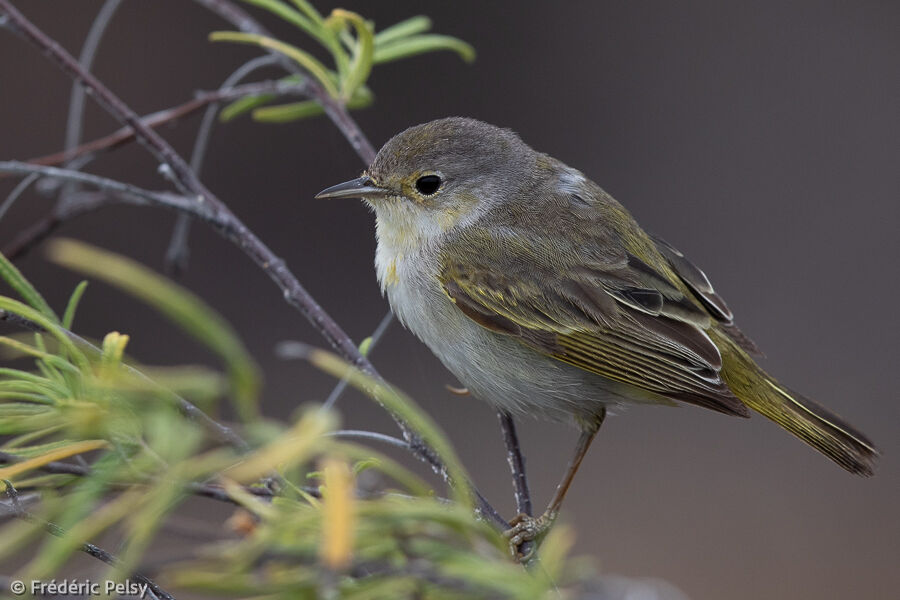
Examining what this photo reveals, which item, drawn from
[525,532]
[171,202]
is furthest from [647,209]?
[171,202]

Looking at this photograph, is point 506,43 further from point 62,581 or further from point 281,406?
point 62,581

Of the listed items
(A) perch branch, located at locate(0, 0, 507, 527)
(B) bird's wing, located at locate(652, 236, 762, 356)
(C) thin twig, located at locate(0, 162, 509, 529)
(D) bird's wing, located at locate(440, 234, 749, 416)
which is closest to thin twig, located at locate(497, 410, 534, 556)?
(C) thin twig, located at locate(0, 162, 509, 529)

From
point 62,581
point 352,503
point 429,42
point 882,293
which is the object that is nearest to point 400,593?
point 352,503

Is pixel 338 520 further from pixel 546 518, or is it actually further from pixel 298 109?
pixel 298 109

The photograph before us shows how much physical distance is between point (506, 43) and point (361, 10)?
1.22 meters

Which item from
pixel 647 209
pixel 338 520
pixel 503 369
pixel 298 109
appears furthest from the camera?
pixel 647 209

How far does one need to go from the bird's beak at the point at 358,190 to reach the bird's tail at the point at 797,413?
4.01 ft

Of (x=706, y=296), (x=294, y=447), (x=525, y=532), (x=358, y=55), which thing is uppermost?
(x=358, y=55)

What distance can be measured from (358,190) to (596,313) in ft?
2.88

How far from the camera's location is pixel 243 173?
23.5ft

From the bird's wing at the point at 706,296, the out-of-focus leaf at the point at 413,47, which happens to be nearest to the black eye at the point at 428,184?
the out-of-focus leaf at the point at 413,47

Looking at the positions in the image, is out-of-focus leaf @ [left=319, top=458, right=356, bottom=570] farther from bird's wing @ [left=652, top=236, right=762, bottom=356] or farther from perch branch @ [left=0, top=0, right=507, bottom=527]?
bird's wing @ [left=652, top=236, right=762, bottom=356]

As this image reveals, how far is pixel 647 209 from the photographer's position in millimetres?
7523

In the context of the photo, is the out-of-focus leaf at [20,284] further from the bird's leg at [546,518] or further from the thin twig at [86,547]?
the bird's leg at [546,518]
